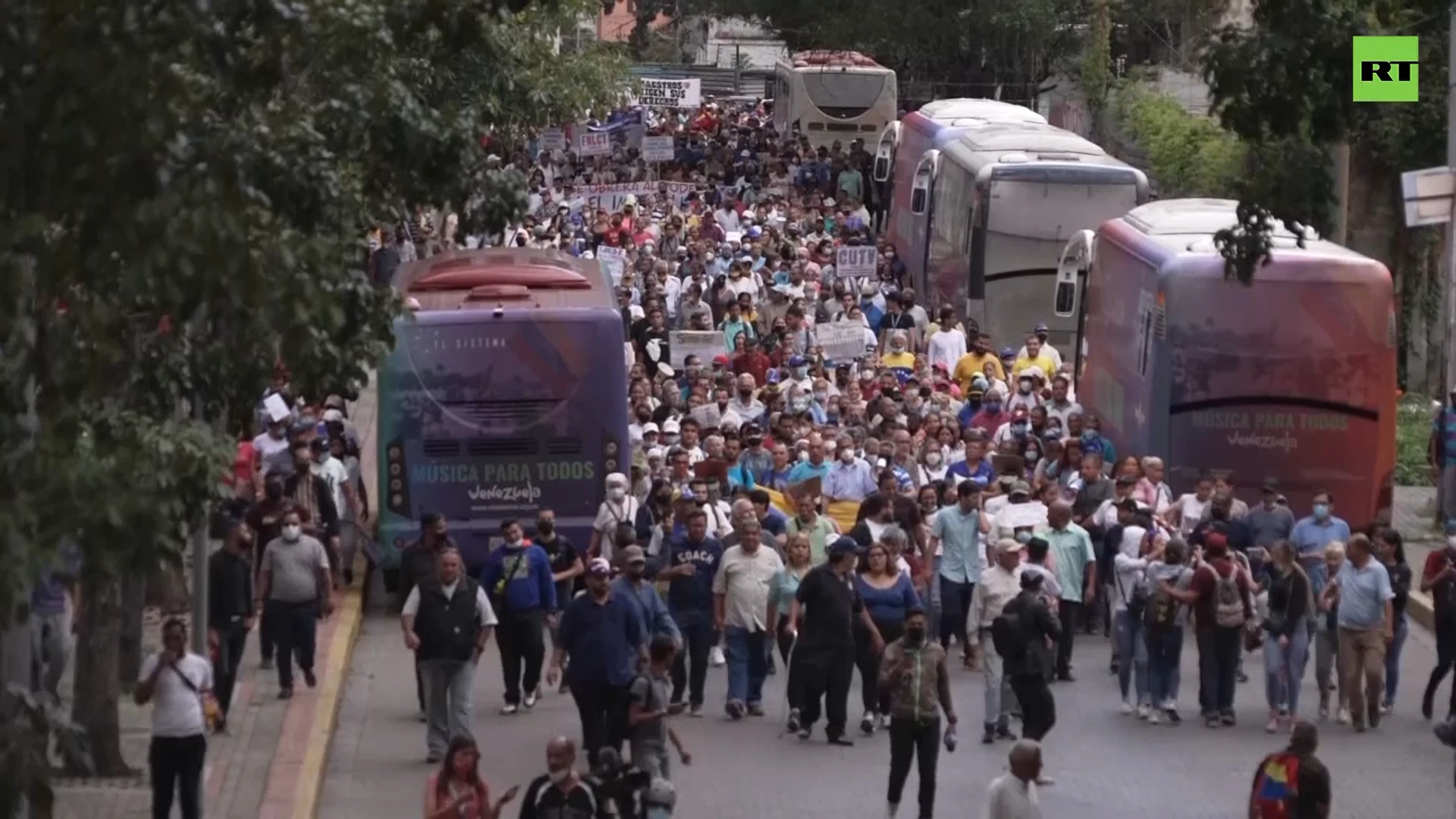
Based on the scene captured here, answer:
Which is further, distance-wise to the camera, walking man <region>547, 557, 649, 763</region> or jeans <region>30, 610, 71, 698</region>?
walking man <region>547, 557, 649, 763</region>

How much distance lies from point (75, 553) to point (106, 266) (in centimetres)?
98

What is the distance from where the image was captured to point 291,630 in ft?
58.7

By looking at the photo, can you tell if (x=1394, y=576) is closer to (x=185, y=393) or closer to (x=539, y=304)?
(x=539, y=304)

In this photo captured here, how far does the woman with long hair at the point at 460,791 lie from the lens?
40.7ft

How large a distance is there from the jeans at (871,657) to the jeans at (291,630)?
3.69m

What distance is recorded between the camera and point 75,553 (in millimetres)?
8945

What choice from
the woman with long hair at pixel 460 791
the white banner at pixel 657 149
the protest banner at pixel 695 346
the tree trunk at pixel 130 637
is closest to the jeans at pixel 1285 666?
the woman with long hair at pixel 460 791

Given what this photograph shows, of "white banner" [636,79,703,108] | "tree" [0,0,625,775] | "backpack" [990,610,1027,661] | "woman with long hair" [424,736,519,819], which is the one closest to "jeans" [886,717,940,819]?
"backpack" [990,610,1027,661]

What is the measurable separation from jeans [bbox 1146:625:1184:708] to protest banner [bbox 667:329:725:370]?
11.5m

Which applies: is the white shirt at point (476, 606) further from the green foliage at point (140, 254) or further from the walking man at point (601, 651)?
the green foliage at point (140, 254)

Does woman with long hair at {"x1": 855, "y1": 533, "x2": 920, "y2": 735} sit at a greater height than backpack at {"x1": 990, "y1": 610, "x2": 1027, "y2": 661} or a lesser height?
lesser

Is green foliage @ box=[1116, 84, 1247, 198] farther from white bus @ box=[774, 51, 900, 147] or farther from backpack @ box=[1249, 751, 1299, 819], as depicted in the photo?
backpack @ box=[1249, 751, 1299, 819]

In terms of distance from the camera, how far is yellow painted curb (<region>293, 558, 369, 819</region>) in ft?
50.8

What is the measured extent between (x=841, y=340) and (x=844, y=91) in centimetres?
2994
